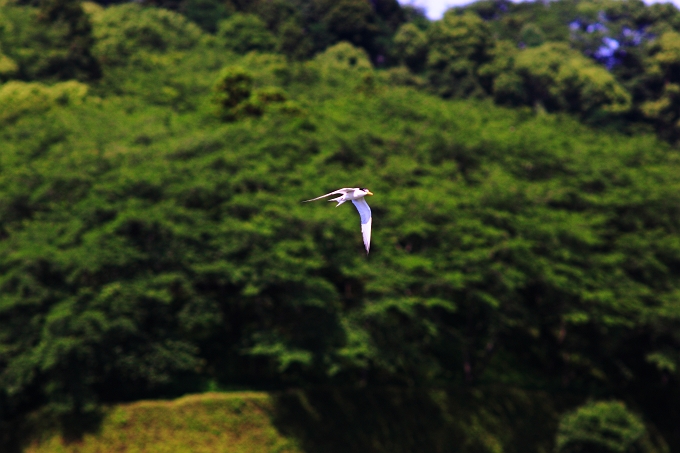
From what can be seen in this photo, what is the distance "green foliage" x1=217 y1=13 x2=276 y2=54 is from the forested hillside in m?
18.0

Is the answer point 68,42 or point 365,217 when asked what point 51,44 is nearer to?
point 68,42

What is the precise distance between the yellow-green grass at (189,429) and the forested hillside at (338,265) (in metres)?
0.54

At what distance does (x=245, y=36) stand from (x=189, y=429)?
3882cm

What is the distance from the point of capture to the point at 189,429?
22.3 metres

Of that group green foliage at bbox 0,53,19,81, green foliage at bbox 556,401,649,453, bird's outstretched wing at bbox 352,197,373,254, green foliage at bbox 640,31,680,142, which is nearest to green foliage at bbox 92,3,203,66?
green foliage at bbox 0,53,19,81

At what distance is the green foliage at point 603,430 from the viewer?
A: 2419 centimetres

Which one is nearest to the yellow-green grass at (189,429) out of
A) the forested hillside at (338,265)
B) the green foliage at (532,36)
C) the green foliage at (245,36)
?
the forested hillside at (338,265)

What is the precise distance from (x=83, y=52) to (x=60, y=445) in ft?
92.1

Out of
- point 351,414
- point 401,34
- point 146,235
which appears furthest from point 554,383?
point 401,34

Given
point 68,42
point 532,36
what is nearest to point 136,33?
point 68,42

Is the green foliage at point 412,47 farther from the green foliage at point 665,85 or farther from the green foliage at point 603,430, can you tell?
the green foliage at point 603,430

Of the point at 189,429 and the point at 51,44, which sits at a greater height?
the point at 51,44

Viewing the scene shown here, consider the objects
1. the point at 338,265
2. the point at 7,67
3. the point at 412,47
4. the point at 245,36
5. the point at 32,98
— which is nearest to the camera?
the point at 338,265

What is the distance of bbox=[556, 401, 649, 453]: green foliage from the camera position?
2419 centimetres
